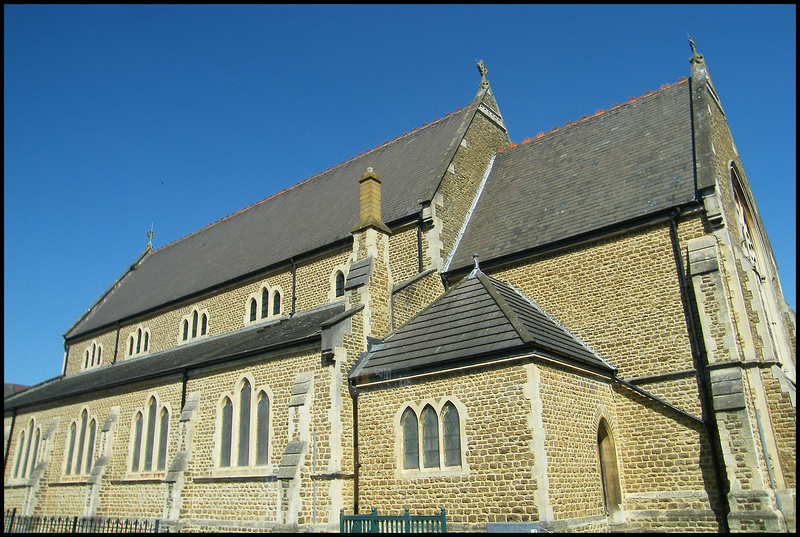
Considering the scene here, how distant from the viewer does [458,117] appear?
2372 centimetres

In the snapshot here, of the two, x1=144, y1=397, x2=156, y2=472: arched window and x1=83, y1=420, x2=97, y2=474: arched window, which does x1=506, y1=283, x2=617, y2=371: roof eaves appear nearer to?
x1=144, y1=397, x2=156, y2=472: arched window

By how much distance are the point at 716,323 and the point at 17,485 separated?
2594 cm

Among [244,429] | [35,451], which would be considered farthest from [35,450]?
[244,429]

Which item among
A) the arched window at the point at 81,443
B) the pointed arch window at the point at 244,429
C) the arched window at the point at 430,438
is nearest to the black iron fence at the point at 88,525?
the arched window at the point at 81,443

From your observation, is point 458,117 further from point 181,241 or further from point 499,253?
point 181,241

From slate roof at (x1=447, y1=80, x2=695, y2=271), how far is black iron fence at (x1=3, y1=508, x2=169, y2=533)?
11593 mm

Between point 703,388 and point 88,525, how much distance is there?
60.1 feet

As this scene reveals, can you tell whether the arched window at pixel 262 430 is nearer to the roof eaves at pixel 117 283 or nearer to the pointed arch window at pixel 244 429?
the pointed arch window at pixel 244 429

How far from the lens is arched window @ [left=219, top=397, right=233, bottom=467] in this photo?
685 inches

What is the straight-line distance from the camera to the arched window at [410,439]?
45.2 feet

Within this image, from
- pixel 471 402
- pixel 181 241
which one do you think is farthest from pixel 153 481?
pixel 181 241

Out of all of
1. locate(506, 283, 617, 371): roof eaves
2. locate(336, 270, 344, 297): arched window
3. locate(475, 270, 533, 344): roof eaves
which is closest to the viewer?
locate(475, 270, 533, 344): roof eaves

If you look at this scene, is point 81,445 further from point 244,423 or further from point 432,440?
Answer: point 432,440

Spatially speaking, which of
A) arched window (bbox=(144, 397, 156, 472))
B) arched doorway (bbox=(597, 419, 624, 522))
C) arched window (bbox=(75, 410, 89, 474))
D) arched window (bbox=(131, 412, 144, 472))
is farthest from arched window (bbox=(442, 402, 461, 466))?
arched window (bbox=(75, 410, 89, 474))
